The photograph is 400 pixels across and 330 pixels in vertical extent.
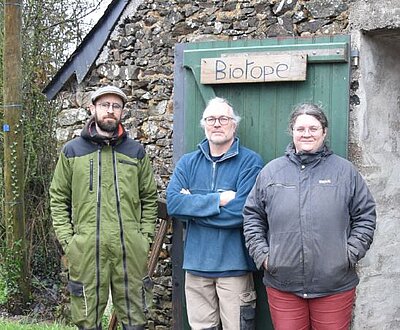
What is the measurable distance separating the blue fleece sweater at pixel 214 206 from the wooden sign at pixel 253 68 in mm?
562

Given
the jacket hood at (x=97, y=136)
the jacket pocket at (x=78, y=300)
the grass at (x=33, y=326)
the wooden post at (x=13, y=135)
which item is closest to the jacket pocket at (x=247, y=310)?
the jacket pocket at (x=78, y=300)

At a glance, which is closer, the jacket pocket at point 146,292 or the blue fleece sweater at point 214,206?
the blue fleece sweater at point 214,206

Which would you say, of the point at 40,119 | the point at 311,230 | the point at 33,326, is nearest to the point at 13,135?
the point at 40,119

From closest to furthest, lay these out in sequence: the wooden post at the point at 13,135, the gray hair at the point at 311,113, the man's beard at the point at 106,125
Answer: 1. the gray hair at the point at 311,113
2. the man's beard at the point at 106,125
3. the wooden post at the point at 13,135

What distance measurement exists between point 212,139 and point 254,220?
62 cm

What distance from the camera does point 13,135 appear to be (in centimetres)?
702

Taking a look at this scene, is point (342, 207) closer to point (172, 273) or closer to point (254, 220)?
point (254, 220)

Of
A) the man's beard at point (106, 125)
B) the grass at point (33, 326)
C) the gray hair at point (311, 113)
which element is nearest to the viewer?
the gray hair at point (311, 113)

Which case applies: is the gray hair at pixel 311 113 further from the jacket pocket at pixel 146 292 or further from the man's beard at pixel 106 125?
the jacket pocket at pixel 146 292

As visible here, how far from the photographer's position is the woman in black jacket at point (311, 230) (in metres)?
3.63

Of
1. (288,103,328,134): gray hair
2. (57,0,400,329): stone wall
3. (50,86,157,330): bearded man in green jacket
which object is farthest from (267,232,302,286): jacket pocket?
(57,0,400,329): stone wall

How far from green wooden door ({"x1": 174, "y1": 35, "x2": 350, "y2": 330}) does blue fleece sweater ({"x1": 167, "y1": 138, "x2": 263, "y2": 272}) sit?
1.31ft

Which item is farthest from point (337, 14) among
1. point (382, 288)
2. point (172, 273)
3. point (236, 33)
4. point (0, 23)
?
point (0, 23)

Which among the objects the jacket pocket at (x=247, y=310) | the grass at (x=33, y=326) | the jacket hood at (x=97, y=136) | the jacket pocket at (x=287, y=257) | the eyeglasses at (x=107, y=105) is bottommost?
the grass at (x=33, y=326)
